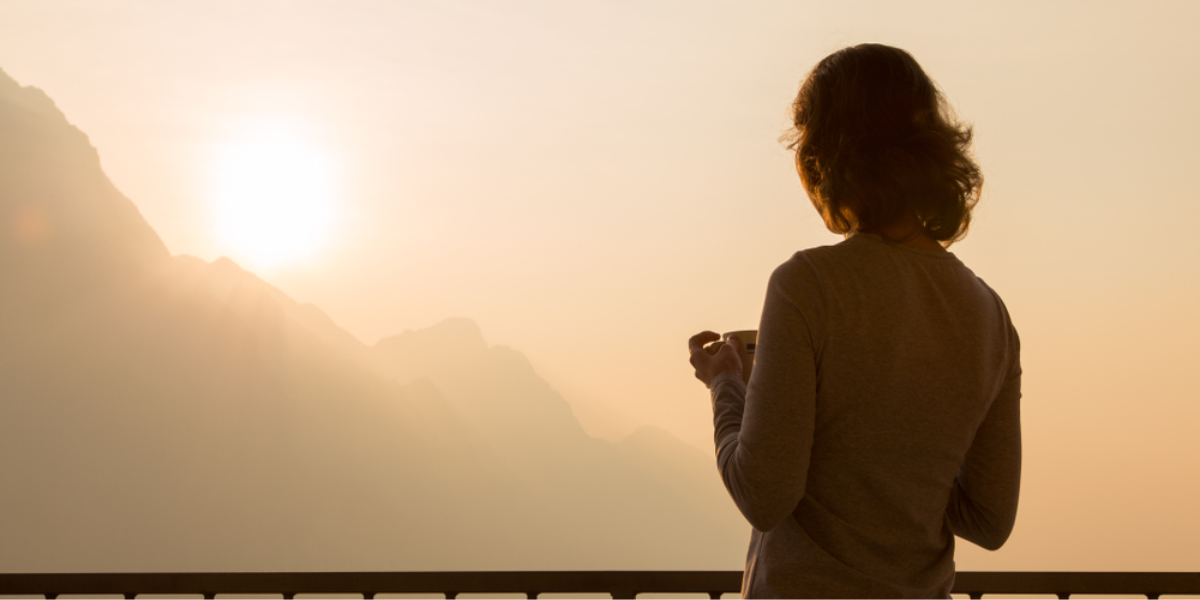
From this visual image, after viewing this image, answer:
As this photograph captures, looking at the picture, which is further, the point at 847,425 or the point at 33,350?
the point at 33,350

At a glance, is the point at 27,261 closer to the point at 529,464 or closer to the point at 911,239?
the point at 529,464

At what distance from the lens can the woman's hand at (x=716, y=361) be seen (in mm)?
Result: 881

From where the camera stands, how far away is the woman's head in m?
0.79

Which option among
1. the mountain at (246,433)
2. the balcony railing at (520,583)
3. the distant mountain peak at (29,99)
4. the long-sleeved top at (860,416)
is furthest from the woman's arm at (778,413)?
the distant mountain peak at (29,99)

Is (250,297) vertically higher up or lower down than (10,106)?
lower down

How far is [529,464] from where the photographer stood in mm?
120812

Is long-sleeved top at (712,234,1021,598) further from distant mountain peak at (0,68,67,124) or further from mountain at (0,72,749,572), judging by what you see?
distant mountain peak at (0,68,67,124)

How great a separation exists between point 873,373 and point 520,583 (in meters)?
1.29

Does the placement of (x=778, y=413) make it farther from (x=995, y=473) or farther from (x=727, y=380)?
(x=995, y=473)

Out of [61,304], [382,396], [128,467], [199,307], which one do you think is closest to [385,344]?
[382,396]

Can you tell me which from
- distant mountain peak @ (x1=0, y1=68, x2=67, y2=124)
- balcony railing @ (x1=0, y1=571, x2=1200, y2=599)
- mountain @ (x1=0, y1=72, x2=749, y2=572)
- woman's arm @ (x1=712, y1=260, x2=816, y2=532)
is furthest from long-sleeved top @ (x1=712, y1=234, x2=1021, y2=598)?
distant mountain peak @ (x1=0, y1=68, x2=67, y2=124)

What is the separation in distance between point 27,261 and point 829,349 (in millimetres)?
82978

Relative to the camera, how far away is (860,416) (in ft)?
2.44

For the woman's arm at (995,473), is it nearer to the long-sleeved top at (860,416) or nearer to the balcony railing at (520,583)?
the long-sleeved top at (860,416)
